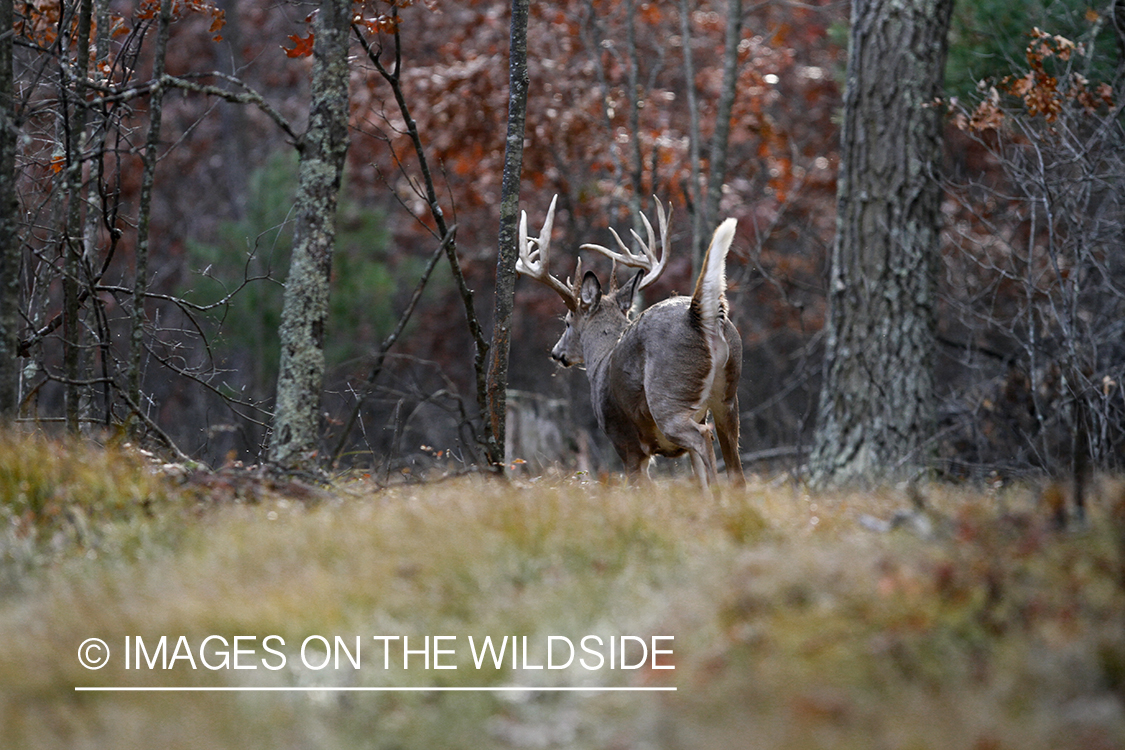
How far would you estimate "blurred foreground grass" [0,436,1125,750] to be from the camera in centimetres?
327

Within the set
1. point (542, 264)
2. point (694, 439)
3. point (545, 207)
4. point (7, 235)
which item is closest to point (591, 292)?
point (542, 264)

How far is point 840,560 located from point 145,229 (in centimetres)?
561

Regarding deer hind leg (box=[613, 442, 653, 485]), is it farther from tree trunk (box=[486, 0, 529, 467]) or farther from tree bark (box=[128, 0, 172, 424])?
tree bark (box=[128, 0, 172, 424])

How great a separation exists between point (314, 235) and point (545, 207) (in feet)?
36.0

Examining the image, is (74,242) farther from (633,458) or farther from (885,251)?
(885,251)

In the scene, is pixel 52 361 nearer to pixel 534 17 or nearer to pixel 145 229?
pixel 534 17

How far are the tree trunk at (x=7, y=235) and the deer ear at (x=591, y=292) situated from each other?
415 centimetres

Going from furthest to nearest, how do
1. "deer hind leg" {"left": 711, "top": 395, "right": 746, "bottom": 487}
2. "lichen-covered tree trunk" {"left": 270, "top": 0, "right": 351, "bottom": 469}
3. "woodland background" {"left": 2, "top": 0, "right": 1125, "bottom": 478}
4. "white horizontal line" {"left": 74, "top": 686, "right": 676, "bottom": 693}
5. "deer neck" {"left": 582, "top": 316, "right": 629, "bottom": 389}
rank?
1. "deer neck" {"left": 582, "top": 316, "right": 629, "bottom": 389}
2. "woodland background" {"left": 2, "top": 0, "right": 1125, "bottom": 478}
3. "deer hind leg" {"left": 711, "top": 395, "right": 746, "bottom": 487}
4. "lichen-covered tree trunk" {"left": 270, "top": 0, "right": 351, "bottom": 469}
5. "white horizontal line" {"left": 74, "top": 686, "right": 676, "bottom": 693}

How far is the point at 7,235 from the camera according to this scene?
19.8 ft

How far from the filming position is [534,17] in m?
16.7

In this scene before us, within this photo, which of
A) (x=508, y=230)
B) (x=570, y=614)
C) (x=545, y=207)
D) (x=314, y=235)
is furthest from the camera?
(x=545, y=207)

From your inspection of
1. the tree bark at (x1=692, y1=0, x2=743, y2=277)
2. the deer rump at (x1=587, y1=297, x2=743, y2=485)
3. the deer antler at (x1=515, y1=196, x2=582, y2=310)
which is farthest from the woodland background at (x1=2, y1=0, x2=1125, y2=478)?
the deer rump at (x1=587, y1=297, x2=743, y2=485)

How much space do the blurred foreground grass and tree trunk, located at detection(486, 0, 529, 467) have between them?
2198 mm

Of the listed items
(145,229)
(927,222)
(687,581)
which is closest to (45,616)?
(687,581)
